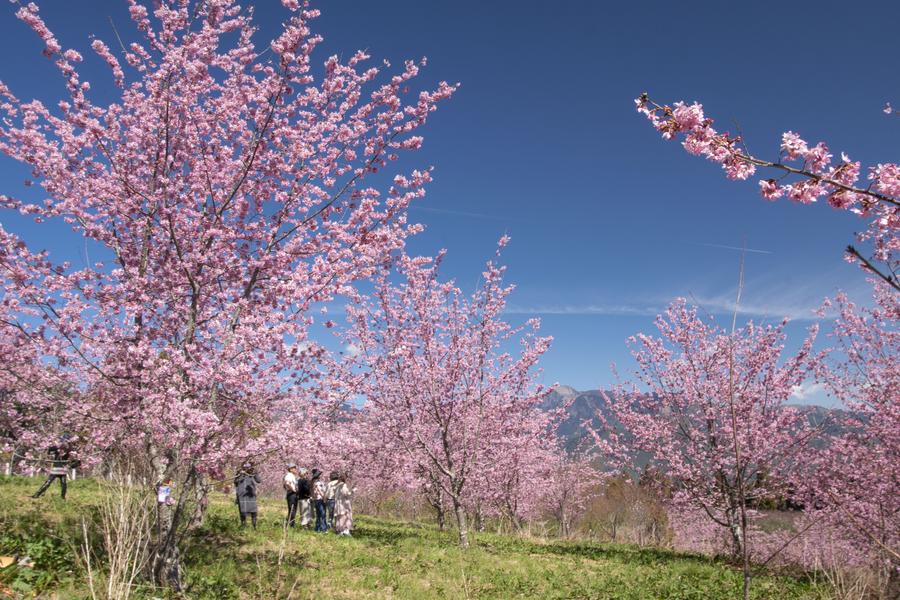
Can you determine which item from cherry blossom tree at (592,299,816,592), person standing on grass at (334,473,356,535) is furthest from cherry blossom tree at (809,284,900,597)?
person standing on grass at (334,473,356,535)

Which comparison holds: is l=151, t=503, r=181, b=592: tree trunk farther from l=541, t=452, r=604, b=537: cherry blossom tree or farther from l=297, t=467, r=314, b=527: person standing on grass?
l=541, t=452, r=604, b=537: cherry blossom tree

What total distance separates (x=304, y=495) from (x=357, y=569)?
5.38 m

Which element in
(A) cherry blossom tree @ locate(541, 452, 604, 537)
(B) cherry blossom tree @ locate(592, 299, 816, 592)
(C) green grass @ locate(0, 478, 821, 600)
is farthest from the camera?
(A) cherry blossom tree @ locate(541, 452, 604, 537)

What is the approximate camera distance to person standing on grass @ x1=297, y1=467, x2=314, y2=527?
15.1 metres

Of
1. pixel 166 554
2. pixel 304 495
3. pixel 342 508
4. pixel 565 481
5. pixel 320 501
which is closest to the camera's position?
pixel 166 554

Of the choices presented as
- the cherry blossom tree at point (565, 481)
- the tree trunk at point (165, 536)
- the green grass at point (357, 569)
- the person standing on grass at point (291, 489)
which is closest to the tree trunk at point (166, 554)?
the tree trunk at point (165, 536)

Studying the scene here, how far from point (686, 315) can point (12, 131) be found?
16948 mm

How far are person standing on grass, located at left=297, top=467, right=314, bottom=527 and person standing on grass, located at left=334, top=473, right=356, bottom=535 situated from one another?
1.04 metres

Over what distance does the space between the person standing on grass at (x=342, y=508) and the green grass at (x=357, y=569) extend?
1143 mm

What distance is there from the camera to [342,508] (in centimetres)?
1480

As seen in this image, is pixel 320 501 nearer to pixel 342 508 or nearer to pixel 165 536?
pixel 342 508

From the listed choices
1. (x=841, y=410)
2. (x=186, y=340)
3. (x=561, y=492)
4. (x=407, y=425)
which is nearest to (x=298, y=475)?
(x=407, y=425)

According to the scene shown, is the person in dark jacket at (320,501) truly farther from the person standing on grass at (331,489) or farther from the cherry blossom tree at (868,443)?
the cherry blossom tree at (868,443)

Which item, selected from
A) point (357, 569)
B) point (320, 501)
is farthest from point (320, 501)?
point (357, 569)
